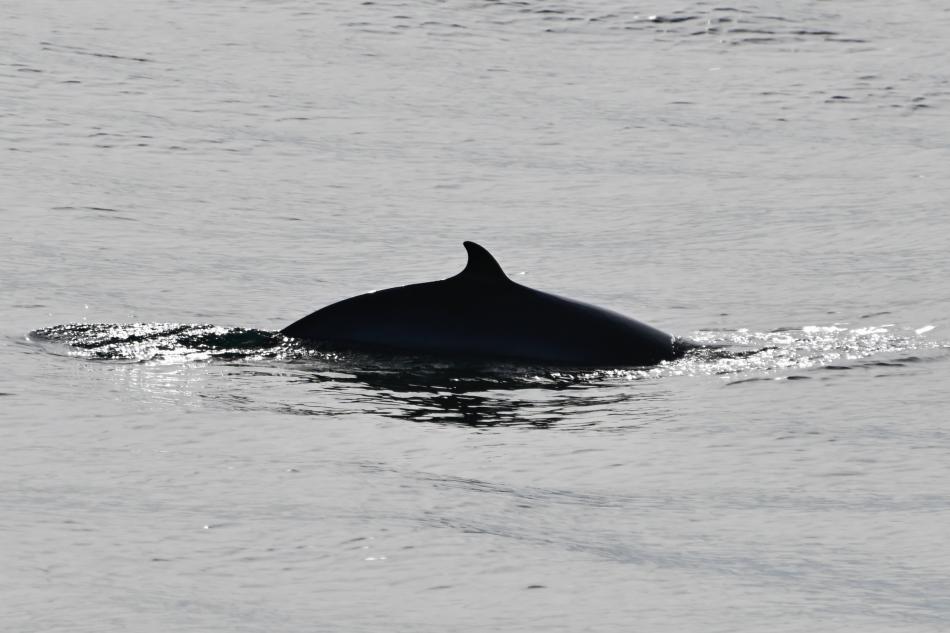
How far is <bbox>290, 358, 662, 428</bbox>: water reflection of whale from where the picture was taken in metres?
8.69

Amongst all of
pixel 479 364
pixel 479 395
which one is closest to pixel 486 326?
pixel 479 364

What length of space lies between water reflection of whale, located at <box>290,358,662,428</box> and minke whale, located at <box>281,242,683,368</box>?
230 mm

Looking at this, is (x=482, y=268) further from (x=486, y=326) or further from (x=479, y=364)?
(x=479, y=364)

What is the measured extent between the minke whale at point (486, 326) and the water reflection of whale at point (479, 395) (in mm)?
230

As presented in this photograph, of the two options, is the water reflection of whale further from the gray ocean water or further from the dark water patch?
the dark water patch

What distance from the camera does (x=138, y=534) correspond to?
6609mm

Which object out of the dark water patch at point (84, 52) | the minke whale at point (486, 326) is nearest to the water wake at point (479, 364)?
the minke whale at point (486, 326)

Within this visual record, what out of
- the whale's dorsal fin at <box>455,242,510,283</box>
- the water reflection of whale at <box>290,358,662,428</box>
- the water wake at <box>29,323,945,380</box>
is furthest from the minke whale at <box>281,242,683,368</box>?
the water reflection of whale at <box>290,358,662,428</box>

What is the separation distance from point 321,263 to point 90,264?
5.05 ft

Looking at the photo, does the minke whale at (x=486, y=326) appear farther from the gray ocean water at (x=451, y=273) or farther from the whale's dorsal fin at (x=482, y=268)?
the gray ocean water at (x=451, y=273)

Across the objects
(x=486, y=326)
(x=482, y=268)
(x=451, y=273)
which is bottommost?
(x=451, y=273)

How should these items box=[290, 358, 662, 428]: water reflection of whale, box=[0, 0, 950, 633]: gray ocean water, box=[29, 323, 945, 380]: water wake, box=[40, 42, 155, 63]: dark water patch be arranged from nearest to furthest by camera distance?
1. box=[0, 0, 950, 633]: gray ocean water
2. box=[290, 358, 662, 428]: water reflection of whale
3. box=[29, 323, 945, 380]: water wake
4. box=[40, 42, 155, 63]: dark water patch

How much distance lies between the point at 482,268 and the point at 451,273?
2811 millimetres

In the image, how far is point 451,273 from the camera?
1261cm
